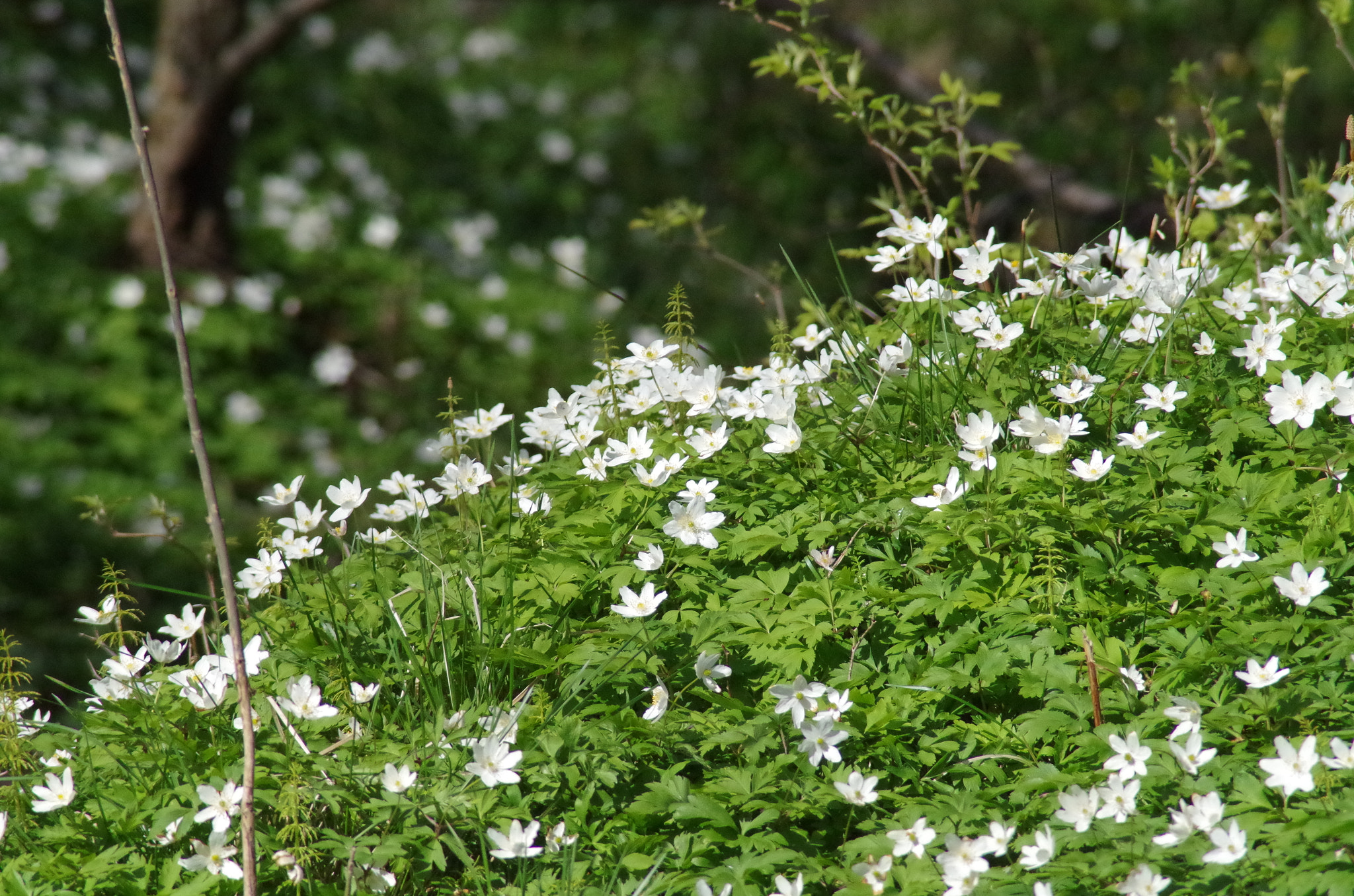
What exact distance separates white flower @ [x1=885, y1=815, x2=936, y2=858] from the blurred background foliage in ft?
10.4

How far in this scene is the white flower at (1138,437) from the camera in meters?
2.32

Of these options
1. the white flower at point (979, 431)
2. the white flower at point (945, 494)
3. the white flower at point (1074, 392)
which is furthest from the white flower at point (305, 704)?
the white flower at point (1074, 392)

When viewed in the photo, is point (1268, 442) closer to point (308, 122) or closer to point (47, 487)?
point (47, 487)

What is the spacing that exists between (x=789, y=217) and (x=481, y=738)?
6924mm

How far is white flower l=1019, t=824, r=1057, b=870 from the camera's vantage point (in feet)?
5.86

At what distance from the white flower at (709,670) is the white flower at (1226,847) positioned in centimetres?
83

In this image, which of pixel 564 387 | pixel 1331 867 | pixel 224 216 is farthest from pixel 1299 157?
pixel 1331 867

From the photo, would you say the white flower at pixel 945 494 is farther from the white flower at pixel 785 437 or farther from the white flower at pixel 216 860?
the white flower at pixel 216 860

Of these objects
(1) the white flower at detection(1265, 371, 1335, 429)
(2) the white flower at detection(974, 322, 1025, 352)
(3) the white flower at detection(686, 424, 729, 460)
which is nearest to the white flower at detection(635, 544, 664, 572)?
(3) the white flower at detection(686, 424, 729, 460)

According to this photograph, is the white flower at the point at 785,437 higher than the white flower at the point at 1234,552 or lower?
higher

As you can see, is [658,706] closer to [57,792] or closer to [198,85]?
[57,792]

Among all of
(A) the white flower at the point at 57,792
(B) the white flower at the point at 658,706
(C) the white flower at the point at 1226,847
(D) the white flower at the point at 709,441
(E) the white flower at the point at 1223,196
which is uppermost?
(E) the white flower at the point at 1223,196

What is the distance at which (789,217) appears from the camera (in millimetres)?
8531

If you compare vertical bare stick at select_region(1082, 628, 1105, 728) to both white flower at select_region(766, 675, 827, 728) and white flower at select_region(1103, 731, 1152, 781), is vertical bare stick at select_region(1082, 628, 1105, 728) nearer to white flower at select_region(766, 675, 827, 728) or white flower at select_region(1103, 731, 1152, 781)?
white flower at select_region(1103, 731, 1152, 781)
